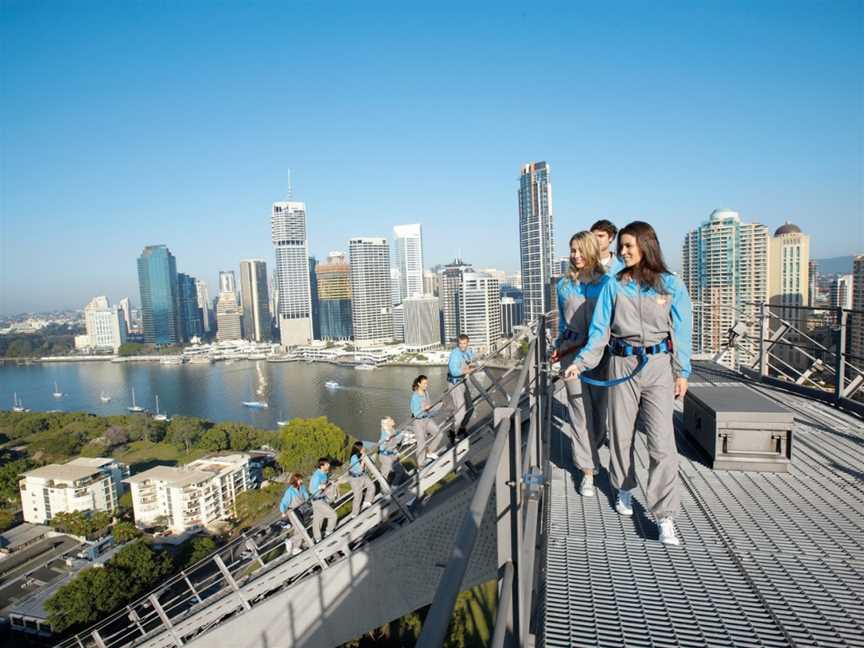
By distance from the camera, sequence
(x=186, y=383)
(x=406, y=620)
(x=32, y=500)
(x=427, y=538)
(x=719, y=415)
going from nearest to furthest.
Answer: (x=719, y=415)
(x=427, y=538)
(x=406, y=620)
(x=32, y=500)
(x=186, y=383)

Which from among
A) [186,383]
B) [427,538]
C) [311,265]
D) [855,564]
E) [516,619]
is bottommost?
[186,383]

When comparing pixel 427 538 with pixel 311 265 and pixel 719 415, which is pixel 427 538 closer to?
pixel 719 415

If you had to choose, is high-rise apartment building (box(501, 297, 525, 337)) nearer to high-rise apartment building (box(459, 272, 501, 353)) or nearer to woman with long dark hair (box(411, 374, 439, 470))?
high-rise apartment building (box(459, 272, 501, 353))

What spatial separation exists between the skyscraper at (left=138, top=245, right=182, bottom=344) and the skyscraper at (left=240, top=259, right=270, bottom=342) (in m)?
8.93

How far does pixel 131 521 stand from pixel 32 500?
367 cm

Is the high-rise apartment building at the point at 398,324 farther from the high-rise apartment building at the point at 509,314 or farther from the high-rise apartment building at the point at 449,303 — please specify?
the high-rise apartment building at the point at 509,314

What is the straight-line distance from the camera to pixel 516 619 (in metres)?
0.95

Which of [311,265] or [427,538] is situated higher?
[311,265]

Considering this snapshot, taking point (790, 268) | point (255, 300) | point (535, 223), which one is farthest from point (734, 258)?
point (255, 300)

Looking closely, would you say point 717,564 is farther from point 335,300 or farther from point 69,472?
point 335,300

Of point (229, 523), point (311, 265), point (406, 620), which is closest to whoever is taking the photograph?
point (406, 620)

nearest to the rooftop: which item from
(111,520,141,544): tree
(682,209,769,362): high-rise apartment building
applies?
(111,520,141,544): tree

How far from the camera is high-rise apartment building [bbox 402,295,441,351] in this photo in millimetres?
50250

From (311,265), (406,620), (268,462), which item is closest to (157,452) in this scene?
(268,462)
